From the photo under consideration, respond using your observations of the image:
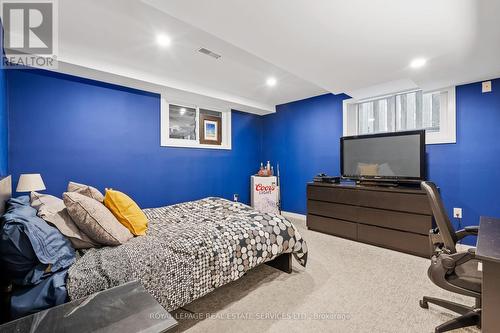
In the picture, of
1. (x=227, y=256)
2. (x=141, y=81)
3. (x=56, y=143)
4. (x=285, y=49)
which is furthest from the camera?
(x=141, y=81)

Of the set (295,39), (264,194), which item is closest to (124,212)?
(295,39)

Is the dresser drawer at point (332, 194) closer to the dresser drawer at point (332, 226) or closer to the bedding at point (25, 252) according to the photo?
the dresser drawer at point (332, 226)

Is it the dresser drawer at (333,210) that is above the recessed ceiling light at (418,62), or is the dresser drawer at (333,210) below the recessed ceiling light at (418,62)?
below

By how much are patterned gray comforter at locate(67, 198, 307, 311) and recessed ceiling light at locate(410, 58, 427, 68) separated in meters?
2.25

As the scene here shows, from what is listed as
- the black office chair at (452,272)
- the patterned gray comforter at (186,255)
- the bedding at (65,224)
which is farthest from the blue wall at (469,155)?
the bedding at (65,224)

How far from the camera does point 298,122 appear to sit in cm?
457

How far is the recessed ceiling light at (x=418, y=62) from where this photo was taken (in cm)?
237

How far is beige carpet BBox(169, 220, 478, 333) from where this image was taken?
1.59m

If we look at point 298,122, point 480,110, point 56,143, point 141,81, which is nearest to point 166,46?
point 141,81

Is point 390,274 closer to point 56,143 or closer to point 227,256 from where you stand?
point 227,256

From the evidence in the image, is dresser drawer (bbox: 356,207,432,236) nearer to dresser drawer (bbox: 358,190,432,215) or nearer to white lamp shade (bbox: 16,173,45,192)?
dresser drawer (bbox: 358,190,432,215)

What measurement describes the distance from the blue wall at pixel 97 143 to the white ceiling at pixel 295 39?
548 millimetres

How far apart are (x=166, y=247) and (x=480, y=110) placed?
3.94m

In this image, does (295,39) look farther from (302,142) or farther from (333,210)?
(302,142)
